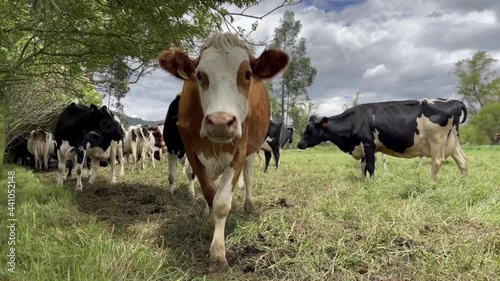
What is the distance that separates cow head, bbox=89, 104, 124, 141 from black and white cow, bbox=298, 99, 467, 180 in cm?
497

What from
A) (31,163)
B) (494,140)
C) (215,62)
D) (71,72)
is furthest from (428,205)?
(494,140)

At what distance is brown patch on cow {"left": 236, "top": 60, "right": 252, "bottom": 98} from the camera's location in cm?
320

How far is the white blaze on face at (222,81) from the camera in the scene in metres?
2.95

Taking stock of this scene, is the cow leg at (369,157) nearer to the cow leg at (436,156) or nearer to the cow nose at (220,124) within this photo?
the cow leg at (436,156)

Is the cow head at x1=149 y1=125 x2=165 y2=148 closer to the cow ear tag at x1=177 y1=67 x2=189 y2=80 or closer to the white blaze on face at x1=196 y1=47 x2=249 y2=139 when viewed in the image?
the cow ear tag at x1=177 y1=67 x2=189 y2=80

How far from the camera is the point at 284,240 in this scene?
3.40m

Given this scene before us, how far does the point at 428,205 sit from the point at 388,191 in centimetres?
99

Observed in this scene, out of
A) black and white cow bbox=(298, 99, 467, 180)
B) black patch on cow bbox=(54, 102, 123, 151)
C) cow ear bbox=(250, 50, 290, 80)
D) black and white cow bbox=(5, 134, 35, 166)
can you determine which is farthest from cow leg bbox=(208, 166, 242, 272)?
black and white cow bbox=(5, 134, 35, 166)

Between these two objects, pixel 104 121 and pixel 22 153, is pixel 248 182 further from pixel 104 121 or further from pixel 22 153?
pixel 22 153

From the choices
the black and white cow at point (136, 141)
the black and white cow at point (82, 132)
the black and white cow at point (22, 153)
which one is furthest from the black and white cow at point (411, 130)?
the black and white cow at point (22, 153)

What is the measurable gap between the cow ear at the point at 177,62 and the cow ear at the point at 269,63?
546 mm

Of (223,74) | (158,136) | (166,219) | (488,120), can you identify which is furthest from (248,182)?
(488,120)

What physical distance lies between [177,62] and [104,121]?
5052mm

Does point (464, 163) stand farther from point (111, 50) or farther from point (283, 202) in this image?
point (111, 50)
